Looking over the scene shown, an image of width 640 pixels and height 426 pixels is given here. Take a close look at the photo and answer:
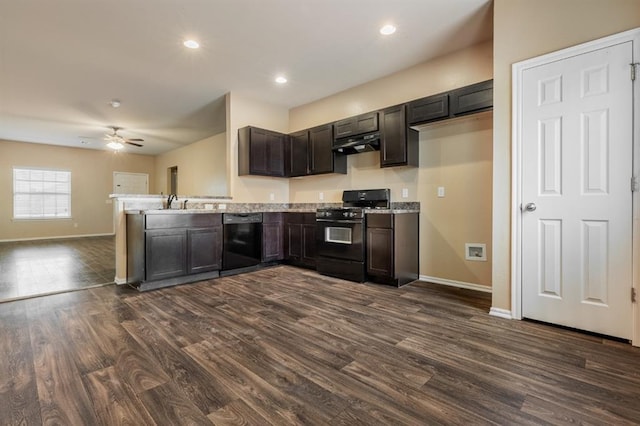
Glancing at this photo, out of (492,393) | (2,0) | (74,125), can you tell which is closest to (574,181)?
(492,393)

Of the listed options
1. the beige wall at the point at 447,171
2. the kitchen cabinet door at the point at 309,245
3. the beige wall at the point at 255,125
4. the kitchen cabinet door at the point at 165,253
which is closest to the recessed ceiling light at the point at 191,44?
the beige wall at the point at 255,125

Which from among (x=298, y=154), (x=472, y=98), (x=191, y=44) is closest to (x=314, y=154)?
(x=298, y=154)

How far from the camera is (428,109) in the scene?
3365 mm

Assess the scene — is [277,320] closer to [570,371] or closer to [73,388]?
[73,388]

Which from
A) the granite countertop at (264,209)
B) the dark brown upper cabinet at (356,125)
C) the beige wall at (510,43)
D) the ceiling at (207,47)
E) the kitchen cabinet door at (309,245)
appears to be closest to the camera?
the beige wall at (510,43)

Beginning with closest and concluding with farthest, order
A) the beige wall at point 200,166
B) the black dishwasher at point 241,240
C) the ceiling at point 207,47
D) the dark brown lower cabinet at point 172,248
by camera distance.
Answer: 1. the ceiling at point 207,47
2. the dark brown lower cabinet at point 172,248
3. the black dishwasher at point 241,240
4. the beige wall at point 200,166

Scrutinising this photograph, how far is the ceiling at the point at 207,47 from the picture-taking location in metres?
2.68

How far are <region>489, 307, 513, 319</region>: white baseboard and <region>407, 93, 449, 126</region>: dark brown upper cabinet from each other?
2042 millimetres

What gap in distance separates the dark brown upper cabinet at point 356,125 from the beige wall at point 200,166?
3872 millimetres

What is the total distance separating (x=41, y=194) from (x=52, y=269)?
5.46m

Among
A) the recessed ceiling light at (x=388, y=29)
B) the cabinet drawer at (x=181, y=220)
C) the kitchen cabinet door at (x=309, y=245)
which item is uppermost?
the recessed ceiling light at (x=388, y=29)

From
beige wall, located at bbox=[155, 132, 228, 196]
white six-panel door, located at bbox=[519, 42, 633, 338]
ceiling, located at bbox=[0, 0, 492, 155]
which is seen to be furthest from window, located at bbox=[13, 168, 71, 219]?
white six-panel door, located at bbox=[519, 42, 633, 338]

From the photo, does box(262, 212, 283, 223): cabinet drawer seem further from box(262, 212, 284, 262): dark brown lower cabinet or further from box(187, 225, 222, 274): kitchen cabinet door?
box(187, 225, 222, 274): kitchen cabinet door

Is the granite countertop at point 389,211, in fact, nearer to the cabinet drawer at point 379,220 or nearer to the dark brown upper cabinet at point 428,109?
the cabinet drawer at point 379,220
